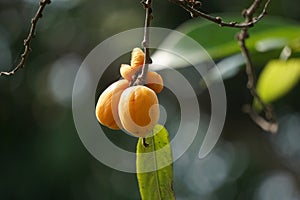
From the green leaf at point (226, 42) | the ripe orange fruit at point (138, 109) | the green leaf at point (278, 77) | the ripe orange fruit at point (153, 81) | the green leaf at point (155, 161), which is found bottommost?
the green leaf at point (155, 161)

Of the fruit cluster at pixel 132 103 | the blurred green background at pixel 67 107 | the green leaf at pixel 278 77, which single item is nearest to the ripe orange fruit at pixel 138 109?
the fruit cluster at pixel 132 103

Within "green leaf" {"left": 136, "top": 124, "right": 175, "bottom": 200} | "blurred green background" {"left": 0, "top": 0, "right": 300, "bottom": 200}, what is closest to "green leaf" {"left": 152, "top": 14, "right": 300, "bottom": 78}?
"green leaf" {"left": 136, "top": 124, "right": 175, "bottom": 200}

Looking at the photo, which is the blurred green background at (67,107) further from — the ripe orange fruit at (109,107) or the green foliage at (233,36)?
the ripe orange fruit at (109,107)

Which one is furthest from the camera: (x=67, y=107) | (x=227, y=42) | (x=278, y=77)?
(x=67, y=107)

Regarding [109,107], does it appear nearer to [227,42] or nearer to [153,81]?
[153,81]

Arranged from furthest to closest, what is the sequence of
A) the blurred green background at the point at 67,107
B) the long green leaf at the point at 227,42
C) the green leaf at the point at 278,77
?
the blurred green background at the point at 67,107 < the green leaf at the point at 278,77 < the long green leaf at the point at 227,42

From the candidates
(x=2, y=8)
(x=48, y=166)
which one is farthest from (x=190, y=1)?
(x=2, y=8)

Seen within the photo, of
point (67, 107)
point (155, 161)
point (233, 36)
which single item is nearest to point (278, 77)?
point (233, 36)
